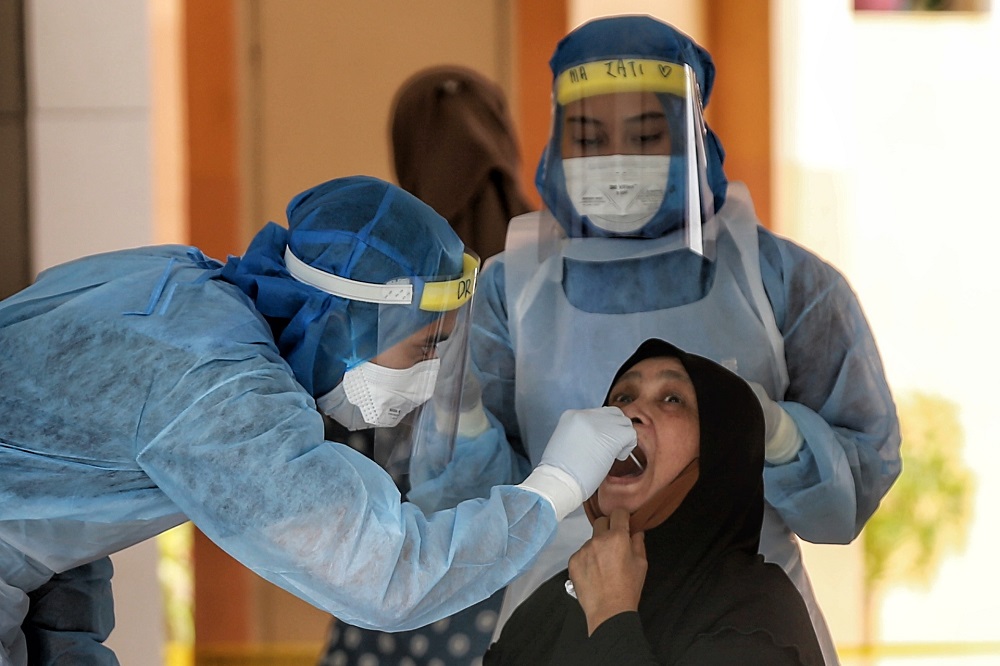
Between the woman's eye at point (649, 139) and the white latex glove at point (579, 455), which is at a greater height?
the woman's eye at point (649, 139)

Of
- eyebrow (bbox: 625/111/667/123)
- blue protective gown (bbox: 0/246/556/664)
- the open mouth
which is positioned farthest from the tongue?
eyebrow (bbox: 625/111/667/123)

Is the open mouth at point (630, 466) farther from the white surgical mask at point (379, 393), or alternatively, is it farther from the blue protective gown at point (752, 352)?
the white surgical mask at point (379, 393)

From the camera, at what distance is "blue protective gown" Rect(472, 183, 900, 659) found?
5.10 ft

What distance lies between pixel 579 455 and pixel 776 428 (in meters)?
0.32

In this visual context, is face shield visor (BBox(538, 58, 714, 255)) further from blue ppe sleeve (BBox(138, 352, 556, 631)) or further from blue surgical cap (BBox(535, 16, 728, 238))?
blue ppe sleeve (BBox(138, 352, 556, 631))

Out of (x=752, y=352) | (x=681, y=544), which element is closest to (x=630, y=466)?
(x=681, y=544)

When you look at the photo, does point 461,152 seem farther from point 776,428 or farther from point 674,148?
point 776,428

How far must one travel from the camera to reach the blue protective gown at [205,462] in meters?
1.18

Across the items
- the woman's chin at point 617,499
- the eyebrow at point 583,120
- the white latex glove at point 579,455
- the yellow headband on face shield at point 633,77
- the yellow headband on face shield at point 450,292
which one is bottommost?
A: the woman's chin at point 617,499

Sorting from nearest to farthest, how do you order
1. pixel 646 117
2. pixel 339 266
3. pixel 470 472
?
pixel 339 266, pixel 646 117, pixel 470 472

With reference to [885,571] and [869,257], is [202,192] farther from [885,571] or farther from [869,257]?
[885,571]

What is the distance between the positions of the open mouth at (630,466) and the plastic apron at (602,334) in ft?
0.29

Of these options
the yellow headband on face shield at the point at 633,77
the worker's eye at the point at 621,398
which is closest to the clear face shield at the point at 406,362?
the worker's eye at the point at 621,398

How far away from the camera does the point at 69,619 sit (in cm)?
155
